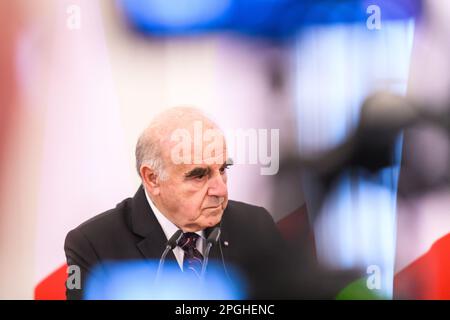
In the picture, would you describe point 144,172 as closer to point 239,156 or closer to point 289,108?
point 239,156

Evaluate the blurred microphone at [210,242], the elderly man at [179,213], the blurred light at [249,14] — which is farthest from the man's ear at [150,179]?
the blurred light at [249,14]

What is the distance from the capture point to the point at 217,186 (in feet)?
8.01

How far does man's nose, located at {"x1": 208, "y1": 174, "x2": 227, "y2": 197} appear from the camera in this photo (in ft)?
7.98

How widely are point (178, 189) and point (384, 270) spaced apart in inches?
34.2

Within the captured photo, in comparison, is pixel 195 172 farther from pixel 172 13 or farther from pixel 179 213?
pixel 172 13

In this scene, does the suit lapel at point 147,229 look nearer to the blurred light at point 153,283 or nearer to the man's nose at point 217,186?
the blurred light at point 153,283

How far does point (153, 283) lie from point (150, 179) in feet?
1.33

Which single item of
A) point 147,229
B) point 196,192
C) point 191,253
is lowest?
point 191,253

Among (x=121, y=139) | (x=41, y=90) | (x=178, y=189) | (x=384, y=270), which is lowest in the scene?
(x=384, y=270)

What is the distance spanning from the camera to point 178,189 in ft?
7.92

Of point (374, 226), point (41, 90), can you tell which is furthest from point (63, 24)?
point (374, 226)

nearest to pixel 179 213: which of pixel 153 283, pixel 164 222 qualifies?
pixel 164 222
